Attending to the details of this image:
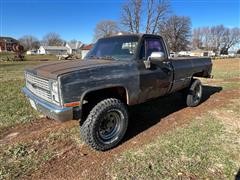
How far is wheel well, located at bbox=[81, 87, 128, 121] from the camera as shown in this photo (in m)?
3.45

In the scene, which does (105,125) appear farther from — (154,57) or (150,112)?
(150,112)

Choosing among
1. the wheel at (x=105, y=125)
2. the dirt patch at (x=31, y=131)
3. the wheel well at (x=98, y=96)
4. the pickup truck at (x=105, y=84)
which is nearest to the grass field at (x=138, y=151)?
the dirt patch at (x=31, y=131)

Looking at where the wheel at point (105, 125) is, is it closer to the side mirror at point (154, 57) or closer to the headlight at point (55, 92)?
the headlight at point (55, 92)

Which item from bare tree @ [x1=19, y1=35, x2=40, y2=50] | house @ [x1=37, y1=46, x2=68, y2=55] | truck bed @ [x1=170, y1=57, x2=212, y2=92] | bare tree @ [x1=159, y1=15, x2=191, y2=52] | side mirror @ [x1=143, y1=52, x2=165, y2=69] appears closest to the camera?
side mirror @ [x1=143, y1=52, x2=165, y2=69]

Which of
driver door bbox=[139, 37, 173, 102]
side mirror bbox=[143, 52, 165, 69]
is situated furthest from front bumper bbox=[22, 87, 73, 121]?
side mirror bbox=[143, 52, 165, 69]

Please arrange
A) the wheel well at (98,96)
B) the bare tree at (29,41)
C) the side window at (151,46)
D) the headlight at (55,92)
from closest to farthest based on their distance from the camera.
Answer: the headlight at (55,92)
the wheel well at (98,96)
the side window at (151,46)
the bare tree at (29,41)

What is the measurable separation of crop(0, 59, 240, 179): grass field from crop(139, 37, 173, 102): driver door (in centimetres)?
89

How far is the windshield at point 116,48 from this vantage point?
13.2ft

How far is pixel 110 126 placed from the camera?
371 centimetres

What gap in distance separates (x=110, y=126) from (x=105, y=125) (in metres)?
0.12

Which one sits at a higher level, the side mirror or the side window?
the side window

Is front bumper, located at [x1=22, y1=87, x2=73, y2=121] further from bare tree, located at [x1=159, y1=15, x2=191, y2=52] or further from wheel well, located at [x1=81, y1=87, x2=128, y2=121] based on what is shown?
bare tree, located at [x1=159, y1=15, x2=191, y2=52]

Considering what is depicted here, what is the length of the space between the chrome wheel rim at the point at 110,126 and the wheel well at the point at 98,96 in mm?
289

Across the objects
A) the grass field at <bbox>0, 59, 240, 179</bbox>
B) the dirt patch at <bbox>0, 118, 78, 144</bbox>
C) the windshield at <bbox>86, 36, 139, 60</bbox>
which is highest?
the windshield at <bbox>86, 36, 139, 60</bbox>
